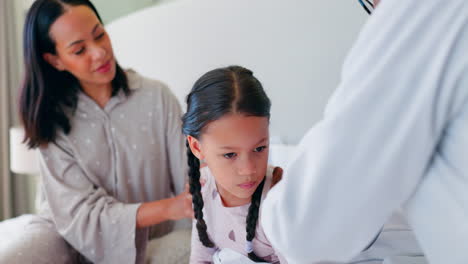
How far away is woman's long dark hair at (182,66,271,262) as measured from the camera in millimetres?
799

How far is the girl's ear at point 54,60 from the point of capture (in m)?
1.25

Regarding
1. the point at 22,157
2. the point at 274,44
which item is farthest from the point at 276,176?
the point at 22,157

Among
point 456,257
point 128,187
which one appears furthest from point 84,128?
point 456,257

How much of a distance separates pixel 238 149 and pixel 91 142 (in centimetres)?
69

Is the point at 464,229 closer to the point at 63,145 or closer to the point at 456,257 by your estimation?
the point at 456,257

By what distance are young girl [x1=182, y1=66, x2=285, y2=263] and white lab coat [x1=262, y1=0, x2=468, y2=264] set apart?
294 mm

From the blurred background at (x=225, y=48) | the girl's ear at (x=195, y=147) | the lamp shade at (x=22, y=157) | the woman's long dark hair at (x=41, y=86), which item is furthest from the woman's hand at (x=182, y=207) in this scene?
the lamp shade at (x=22, y=157)

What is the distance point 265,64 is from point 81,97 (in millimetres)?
718

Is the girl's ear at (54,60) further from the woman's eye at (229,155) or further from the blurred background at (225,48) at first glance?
the woman's eye at (229,155)

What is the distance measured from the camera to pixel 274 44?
1.57m

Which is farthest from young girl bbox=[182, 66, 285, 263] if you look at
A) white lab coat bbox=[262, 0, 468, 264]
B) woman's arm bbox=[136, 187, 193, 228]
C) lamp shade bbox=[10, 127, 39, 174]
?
lamp shade bbox=[10, 127, 39, 174]

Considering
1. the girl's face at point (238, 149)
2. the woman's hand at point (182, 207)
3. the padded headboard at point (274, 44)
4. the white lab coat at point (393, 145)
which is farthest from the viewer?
the padded headboard at point (274, 44)

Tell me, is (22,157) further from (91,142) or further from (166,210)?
(166,210)

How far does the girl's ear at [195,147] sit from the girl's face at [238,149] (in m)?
0.04
